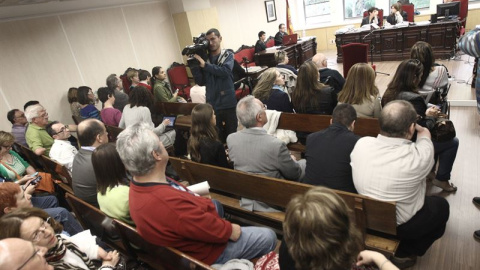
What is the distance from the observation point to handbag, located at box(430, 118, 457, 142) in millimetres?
2273

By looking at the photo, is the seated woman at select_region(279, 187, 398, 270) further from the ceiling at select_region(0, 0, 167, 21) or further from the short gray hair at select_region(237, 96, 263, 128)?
the ceiling at select_region(0, 0, 167, 21)

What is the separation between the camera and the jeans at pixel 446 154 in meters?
2.36

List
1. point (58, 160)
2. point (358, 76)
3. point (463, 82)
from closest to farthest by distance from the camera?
1. point (358, 76)
2. point (58, 160)
3. point (463, 82)

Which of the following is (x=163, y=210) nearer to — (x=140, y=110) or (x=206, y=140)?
(x=206, y=140)

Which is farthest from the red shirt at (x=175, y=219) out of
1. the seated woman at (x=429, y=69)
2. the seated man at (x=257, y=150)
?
the seated woman at (x=429, y=69)

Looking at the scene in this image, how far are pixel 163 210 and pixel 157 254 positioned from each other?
0.30 m

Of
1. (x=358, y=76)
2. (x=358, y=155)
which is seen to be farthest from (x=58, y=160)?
(x=358, y=76)

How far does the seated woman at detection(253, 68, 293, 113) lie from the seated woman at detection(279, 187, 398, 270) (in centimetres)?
218

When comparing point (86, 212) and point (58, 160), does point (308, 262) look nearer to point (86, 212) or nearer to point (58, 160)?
point (86, 212)

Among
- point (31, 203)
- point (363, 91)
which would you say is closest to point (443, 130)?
point (363, 91)

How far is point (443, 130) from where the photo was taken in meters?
2.28

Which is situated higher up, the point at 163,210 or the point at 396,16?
the point at 396,16

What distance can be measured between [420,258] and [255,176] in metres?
1.24

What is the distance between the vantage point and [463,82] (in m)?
4.99
